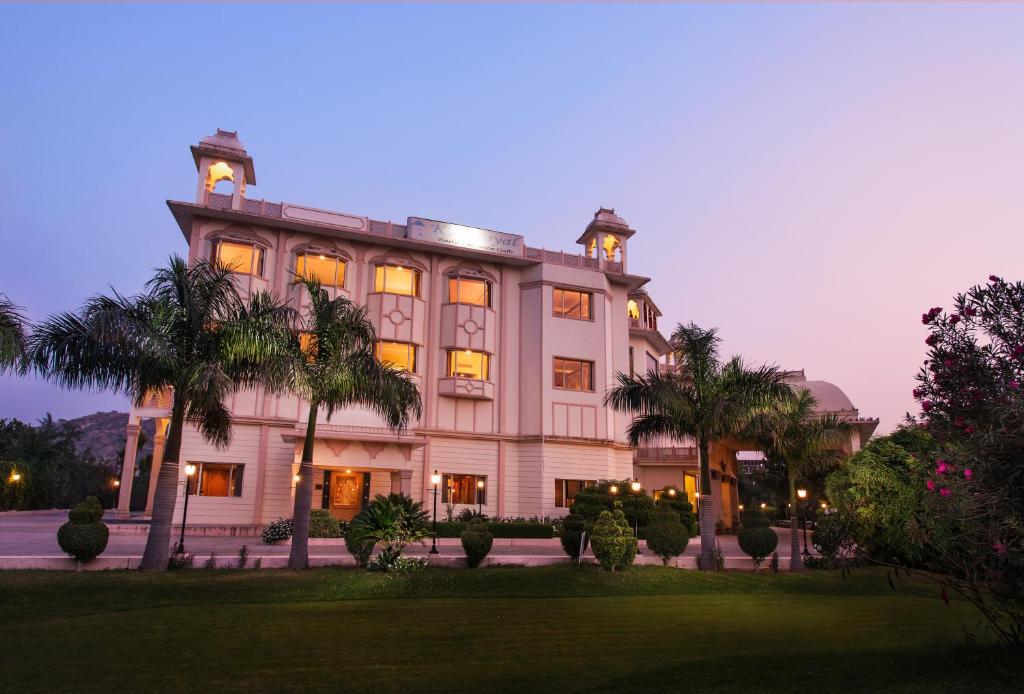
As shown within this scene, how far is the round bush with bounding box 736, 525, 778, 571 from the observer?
2253 centimetres


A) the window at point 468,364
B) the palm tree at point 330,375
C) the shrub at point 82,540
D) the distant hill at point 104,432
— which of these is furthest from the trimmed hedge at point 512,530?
the distant hill at point 104,432

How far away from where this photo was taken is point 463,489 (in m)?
33.0

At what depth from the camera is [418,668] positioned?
10.2 metres

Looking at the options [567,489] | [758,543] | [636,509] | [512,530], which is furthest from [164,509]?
[567,489]

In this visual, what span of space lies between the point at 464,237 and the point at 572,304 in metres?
6.65

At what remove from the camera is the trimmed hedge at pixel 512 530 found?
92.6 feet

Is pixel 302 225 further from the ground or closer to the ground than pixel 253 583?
further from the ground

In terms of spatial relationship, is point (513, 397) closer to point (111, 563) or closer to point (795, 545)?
point (795, 545)

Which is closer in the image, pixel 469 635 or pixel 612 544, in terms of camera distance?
pixel 469 635

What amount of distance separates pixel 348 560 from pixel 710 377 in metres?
12.2

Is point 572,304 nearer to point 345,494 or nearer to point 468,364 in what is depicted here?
point 468,364

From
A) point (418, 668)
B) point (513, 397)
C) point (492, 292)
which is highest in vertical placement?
point (492, 292)

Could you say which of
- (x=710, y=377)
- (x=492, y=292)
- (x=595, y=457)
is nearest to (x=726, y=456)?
(x=595, y=457)

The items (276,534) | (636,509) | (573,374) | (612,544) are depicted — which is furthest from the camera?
(573,374)
